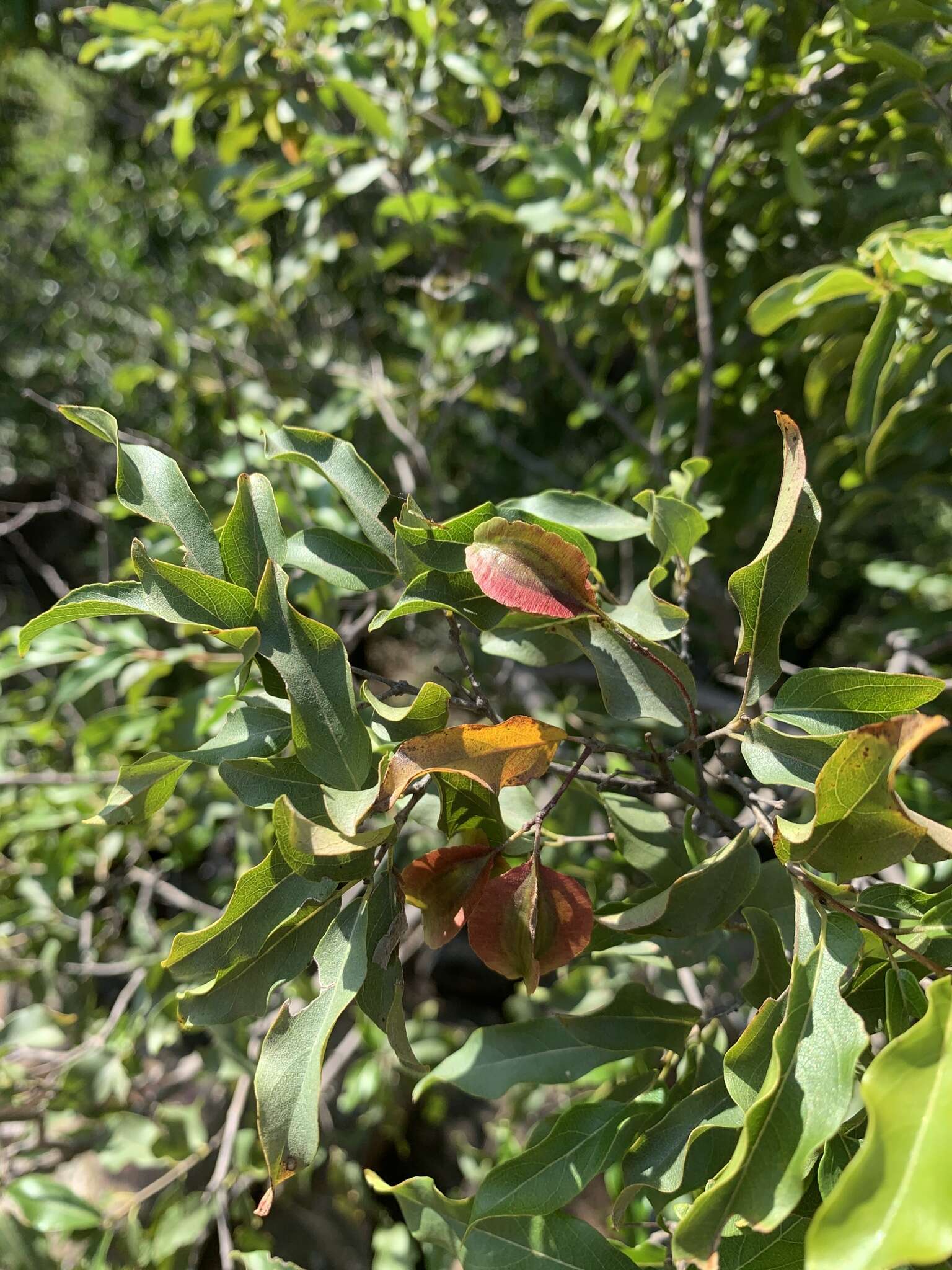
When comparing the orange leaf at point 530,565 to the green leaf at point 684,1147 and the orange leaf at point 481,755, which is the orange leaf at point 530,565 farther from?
the green leaf at point 684,1147

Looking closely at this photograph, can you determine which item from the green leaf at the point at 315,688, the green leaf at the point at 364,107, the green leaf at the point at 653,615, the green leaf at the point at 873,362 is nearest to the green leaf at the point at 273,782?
the green leaf at the point at 315,688

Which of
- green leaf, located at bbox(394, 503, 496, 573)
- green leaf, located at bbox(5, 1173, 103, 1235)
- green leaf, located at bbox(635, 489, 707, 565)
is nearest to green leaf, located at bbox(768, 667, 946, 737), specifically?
green leaf, located at bbox(635, 489, 707, 565)

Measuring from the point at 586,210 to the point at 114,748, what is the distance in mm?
1061

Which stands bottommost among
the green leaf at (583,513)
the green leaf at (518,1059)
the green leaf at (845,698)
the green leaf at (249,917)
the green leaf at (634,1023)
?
the green leaf at (634,1023)

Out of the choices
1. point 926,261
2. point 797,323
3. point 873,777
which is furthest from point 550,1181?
point 797,323

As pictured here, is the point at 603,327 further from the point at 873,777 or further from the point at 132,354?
the point at 132,354

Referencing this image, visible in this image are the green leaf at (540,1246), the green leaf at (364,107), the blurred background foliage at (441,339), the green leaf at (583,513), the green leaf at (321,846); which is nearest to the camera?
the green leaf at (321,846)

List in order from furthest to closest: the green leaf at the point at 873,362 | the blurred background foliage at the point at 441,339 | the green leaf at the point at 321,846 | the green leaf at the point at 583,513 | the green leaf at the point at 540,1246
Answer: the blurred background foliage at the point at 441,339, the green leaf at the point at 873,362, the green leaf at the point at 583,513, the green leaf at the point at 540,1246, the green leaf at the point at 321,846

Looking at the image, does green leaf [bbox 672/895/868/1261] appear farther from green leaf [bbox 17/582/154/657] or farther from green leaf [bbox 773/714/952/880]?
green leaf [bbox 17/582/154/657]

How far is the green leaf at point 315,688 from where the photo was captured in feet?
1.68

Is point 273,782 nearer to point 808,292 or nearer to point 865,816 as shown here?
point 865,816

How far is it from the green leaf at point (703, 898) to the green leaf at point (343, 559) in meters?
0.30

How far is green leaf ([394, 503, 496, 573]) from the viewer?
575mm

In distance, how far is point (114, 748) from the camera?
1.27 meters
